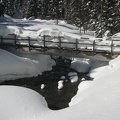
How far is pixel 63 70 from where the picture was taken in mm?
31172

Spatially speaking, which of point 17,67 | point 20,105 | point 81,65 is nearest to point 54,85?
point 17,67

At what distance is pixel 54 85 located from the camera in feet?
83.2

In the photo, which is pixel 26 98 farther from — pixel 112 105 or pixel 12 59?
pixel 12 59

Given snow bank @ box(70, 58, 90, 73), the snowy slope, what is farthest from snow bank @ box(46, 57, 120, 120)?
snow bank @ box(70, 58, 90, 73)

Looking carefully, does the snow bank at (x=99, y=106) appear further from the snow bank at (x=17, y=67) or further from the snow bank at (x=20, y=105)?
the snow bank at (x=17, y=67)

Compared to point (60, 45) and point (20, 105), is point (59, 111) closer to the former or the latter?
point (20, 105)

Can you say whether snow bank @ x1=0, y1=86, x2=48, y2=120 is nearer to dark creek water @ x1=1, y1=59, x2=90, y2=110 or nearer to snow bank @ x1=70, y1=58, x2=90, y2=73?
dark creek water @ x1=1, y1=59, x2=90, y2=110

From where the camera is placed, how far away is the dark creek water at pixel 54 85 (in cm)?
2100

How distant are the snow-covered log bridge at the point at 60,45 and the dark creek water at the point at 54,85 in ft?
7.68

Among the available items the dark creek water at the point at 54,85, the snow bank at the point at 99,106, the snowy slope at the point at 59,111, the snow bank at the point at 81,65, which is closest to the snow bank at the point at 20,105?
the snowy slope at the point at 59,111

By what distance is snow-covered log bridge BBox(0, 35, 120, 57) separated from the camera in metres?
27.2

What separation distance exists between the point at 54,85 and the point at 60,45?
4.90m

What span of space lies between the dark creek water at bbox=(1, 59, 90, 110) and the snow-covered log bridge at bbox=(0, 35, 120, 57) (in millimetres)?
2340

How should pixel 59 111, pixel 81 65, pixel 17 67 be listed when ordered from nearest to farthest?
pixel 59 111 < pixel 17 67 < pixel 81 65
